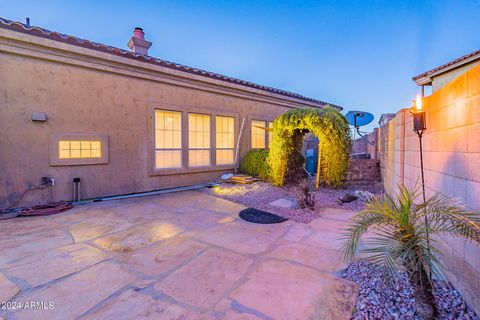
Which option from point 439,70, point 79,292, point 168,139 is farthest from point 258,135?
point 79,292

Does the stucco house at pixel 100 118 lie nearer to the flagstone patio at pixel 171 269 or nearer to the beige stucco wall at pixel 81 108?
the beige stucco wall at pixel 81 108

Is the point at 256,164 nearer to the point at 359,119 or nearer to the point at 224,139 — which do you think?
the point at 224,139

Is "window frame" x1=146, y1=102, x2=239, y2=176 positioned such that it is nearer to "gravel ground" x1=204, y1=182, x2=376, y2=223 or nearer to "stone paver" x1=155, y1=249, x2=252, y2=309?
"gravel ground" x1=204, y1=182, x2=376, y2=223

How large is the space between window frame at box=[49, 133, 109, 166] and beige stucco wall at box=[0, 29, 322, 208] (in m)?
0.10

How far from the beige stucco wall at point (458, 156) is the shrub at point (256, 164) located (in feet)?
19.5

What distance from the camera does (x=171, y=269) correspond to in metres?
2.82

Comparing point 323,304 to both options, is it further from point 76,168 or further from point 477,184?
point 76,168

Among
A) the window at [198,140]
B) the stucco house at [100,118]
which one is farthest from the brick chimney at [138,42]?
the window at [198,140]

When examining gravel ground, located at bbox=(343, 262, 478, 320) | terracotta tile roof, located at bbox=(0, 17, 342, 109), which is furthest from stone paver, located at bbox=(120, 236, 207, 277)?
terracotta tile roof, located at bbox=(0, 17, 342, 109)

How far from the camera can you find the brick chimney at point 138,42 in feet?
27.1

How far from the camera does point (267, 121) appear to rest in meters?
11.2

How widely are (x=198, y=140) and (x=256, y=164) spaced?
2.49 m

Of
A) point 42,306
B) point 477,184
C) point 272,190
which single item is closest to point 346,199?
point 272,190

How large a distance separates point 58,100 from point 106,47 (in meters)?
1.93
